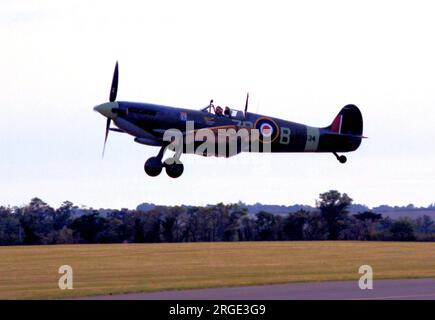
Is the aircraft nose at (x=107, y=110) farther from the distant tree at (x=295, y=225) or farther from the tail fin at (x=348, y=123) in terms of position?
the distant tree at (x=295, y=225)

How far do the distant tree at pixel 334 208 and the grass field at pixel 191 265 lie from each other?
1545 inches

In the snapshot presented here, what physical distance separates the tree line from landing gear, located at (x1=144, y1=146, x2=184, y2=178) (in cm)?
5779

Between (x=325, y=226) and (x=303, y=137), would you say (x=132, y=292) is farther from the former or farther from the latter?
(x=325, y=226)

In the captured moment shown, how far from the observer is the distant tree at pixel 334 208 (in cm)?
11396

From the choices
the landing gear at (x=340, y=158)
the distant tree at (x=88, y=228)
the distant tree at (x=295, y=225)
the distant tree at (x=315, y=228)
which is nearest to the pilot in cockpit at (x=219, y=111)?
the landing gear at (x=340, y=158)

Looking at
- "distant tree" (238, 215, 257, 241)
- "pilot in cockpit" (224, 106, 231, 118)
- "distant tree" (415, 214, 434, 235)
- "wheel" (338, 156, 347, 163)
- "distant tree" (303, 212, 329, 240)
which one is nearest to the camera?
"pilot in cockpit" (224, 106, 231, 118)

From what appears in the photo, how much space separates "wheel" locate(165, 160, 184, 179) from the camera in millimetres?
36406

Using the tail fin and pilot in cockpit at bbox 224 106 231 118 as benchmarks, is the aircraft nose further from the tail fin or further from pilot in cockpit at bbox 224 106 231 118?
the tail fin

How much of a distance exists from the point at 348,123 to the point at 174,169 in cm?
955

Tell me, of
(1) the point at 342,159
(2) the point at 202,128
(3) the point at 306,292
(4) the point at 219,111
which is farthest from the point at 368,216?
(3) the point at 306,292

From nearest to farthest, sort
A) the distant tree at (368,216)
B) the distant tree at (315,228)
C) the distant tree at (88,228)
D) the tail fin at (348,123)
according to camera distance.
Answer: the tail fin at (348,123), the distant tree at (88,228), the distant tree at (315,228), the distant tree at (368,216)

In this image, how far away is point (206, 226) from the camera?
357 feet

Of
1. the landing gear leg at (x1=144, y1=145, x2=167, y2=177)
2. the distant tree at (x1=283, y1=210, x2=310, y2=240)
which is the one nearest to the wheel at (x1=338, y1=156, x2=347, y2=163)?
the landing gear leg at (x1=144, y1=145, x2=167, y2=177)
